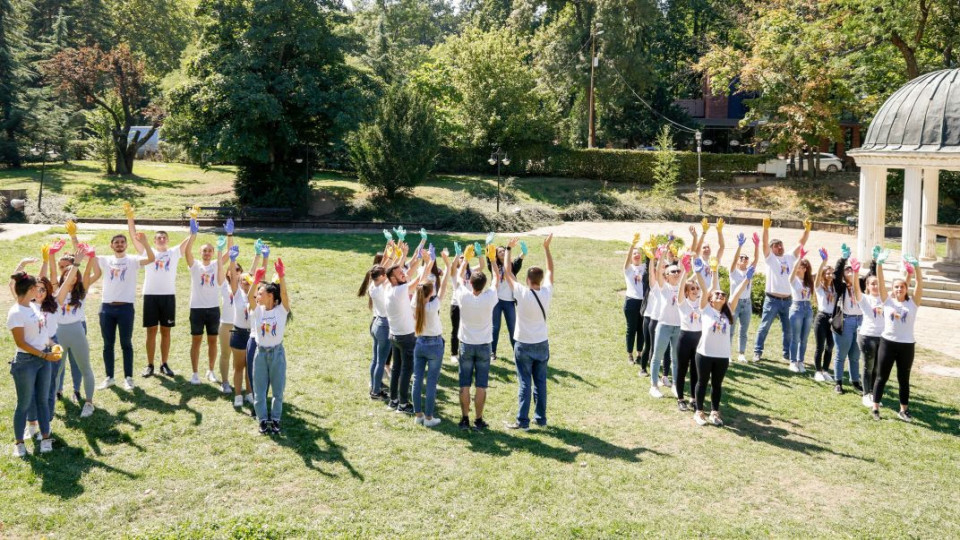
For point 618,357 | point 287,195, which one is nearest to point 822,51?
point 287,195

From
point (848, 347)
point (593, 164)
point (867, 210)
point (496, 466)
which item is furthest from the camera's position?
point (593, 164)

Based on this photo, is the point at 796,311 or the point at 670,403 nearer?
the point at 670,403

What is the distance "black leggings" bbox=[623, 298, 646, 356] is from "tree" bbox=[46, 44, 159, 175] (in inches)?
1061

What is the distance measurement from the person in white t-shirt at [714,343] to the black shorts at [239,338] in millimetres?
5126

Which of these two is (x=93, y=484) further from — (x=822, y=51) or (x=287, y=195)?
(x=822, y=51)

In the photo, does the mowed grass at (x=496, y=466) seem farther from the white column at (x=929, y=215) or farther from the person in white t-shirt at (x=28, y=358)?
the white column at (x=929, y=215)

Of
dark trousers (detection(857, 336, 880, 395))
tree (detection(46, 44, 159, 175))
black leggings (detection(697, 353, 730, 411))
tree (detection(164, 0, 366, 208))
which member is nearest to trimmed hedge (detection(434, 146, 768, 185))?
tree (detection(164, 0, 366, 208))

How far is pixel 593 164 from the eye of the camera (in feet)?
121

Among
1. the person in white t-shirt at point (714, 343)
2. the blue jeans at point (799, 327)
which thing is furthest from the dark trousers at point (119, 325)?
the blue jeans at point (799, 327)

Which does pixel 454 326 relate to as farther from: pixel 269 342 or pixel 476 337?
pixel 269 342

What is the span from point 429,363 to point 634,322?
3.84 meters

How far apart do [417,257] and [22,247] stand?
48.8 feet

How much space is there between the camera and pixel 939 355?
41.1 ft

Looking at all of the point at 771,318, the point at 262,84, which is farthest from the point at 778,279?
the point at 262,84
